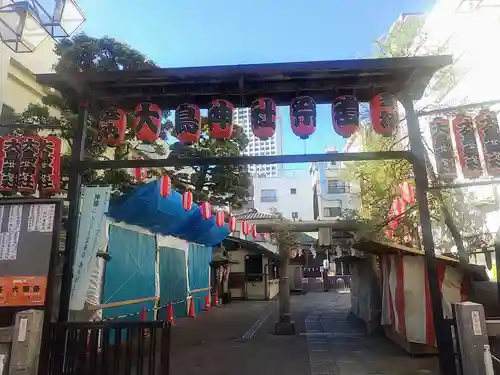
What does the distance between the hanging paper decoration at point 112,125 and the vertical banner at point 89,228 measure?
1041mm

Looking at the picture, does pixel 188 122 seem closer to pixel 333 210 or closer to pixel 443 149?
pixel 443 149

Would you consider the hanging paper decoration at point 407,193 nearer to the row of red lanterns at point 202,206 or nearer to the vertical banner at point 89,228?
the row of red lanterns at point 202,206

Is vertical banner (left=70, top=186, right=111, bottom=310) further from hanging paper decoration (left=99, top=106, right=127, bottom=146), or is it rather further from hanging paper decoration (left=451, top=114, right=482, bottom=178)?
hanging paper decoration (left=451, top=114, right=482, bottom=178)

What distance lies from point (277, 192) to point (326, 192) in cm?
971

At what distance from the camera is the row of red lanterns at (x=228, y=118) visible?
7359 mm

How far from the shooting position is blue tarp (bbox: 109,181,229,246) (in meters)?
10.0

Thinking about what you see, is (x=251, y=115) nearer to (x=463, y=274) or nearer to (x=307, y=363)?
(x=307, y=363)

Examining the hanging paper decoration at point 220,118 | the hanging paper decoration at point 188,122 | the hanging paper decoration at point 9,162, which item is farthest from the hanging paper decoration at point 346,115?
the hanging paper decoration at point 9,162

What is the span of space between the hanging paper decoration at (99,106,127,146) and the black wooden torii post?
0.31 meters

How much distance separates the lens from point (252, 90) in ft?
24.7

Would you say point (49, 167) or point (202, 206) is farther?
point (202, 206)

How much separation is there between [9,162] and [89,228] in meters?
1.85

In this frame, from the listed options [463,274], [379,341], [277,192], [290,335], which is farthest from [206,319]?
[277,192]

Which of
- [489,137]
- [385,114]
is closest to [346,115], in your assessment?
[385,114]
